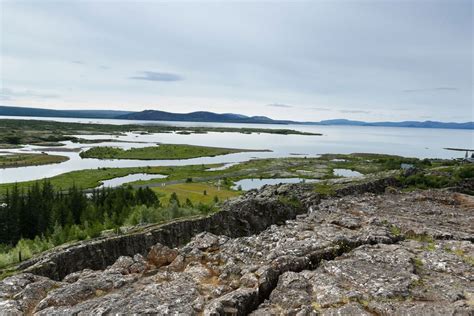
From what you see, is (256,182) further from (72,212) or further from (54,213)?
(54,213)

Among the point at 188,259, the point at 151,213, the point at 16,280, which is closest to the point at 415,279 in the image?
the point at 188,259

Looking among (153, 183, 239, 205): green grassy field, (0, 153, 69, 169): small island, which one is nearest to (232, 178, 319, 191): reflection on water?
(153, 183, 239, 205): green grassy field

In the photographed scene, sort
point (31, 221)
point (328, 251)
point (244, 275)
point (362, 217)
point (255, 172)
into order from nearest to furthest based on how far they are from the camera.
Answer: point (244, 275) < point (328, 251) < point (362, 217) < point (31, 221) < point (255, 172)

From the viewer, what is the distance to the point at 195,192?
104188mm

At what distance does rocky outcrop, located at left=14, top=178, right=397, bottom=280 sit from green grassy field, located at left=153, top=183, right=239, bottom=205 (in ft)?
145

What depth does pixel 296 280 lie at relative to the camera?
17.7 meters

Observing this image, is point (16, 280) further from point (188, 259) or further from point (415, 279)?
point (415, 279)

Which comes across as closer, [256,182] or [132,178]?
[256,182]

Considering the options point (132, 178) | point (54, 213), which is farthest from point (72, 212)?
point (132, 178)

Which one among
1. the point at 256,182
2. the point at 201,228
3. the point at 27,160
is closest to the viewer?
the point at 201,228

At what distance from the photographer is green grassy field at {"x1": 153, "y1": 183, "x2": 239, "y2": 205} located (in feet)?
309

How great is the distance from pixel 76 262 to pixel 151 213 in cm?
2442

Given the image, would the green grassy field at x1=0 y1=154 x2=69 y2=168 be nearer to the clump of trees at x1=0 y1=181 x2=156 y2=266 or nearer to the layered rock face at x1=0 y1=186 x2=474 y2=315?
the clump of trees at x1=0 y1=181 x2=156 y2=266

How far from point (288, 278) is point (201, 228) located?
24.1m
